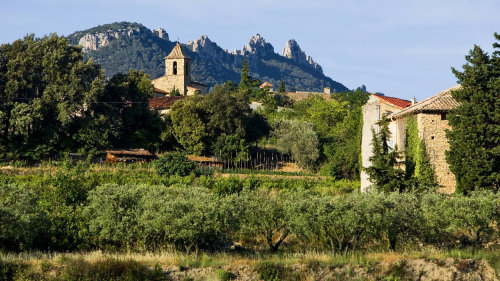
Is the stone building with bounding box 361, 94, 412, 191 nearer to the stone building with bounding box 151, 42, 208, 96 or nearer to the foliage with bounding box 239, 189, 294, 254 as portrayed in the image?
the foliage with bounding box 239, 189, 294, 254

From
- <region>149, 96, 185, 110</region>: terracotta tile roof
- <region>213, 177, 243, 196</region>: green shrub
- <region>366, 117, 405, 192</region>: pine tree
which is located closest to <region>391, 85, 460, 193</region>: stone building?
<region>366, 117, 405, 192</region>: pine tree

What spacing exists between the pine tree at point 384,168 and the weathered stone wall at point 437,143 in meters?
1.94

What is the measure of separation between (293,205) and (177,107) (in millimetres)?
29321

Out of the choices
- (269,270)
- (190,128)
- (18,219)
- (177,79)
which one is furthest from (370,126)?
(177,79)

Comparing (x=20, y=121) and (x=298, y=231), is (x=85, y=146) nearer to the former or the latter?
(x=20, y=121)

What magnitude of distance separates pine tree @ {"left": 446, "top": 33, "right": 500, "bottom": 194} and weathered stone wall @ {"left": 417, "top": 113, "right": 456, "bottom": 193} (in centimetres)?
148

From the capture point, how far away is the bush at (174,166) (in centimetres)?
4944

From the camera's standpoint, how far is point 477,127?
37500 mm

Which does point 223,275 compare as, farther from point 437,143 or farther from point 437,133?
point 437,133

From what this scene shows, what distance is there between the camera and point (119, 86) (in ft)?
187

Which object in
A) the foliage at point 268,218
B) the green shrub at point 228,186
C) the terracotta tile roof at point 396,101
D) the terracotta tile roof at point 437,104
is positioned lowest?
the foliage at point 268,218

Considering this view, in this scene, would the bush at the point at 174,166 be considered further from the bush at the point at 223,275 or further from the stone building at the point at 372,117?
the bush at the point at 223,275

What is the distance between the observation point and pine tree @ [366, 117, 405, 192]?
40062 mm

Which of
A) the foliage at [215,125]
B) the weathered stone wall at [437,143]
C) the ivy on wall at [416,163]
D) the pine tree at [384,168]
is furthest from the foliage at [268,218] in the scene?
the foliage at [215,125]
